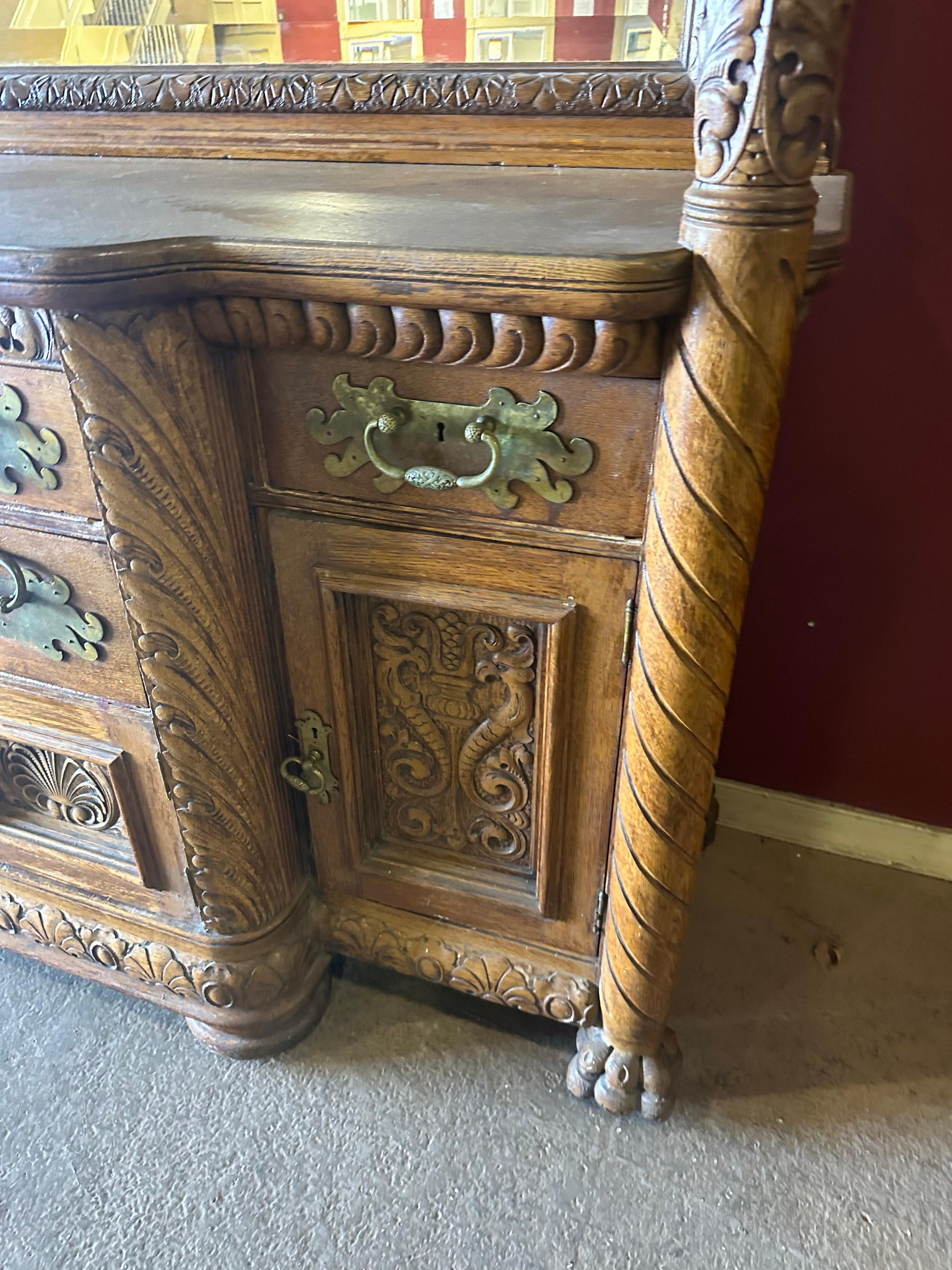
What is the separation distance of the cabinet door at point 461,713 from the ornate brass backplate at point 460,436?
2.5 inches

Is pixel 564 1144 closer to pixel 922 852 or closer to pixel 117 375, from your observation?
pixel 922 852

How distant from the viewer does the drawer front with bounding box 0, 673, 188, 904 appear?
3.08ft

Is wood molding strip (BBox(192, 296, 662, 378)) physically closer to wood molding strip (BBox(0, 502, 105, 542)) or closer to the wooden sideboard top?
the wooden sideboard top

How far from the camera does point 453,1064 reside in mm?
1077

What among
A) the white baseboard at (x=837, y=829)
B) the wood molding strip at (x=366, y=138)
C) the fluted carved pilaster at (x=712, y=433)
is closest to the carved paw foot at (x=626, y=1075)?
the fluted carved pilaster at (x=712, y=433)

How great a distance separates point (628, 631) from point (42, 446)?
21.2 inches

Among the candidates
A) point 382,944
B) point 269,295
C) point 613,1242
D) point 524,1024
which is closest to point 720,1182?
point 613,1242

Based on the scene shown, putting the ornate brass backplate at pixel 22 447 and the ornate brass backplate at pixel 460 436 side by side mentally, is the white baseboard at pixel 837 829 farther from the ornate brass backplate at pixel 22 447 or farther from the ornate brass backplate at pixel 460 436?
the ornate brass backplate at pixel 22 447

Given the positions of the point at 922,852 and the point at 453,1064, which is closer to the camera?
the point at 453,1064

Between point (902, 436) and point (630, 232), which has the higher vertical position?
point (630, 232)

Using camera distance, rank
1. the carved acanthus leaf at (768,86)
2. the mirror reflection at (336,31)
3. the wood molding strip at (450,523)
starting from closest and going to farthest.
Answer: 1. the carved acanthus leaf at (768,86)
2. the wood molding strip at (450,523)
3. the mirror reflection at (336,31)

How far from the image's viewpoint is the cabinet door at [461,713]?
30.9 inches

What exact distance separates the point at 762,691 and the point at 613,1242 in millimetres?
724

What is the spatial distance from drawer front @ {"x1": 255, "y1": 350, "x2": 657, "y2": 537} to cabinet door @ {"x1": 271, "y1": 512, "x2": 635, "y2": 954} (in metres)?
0.04
